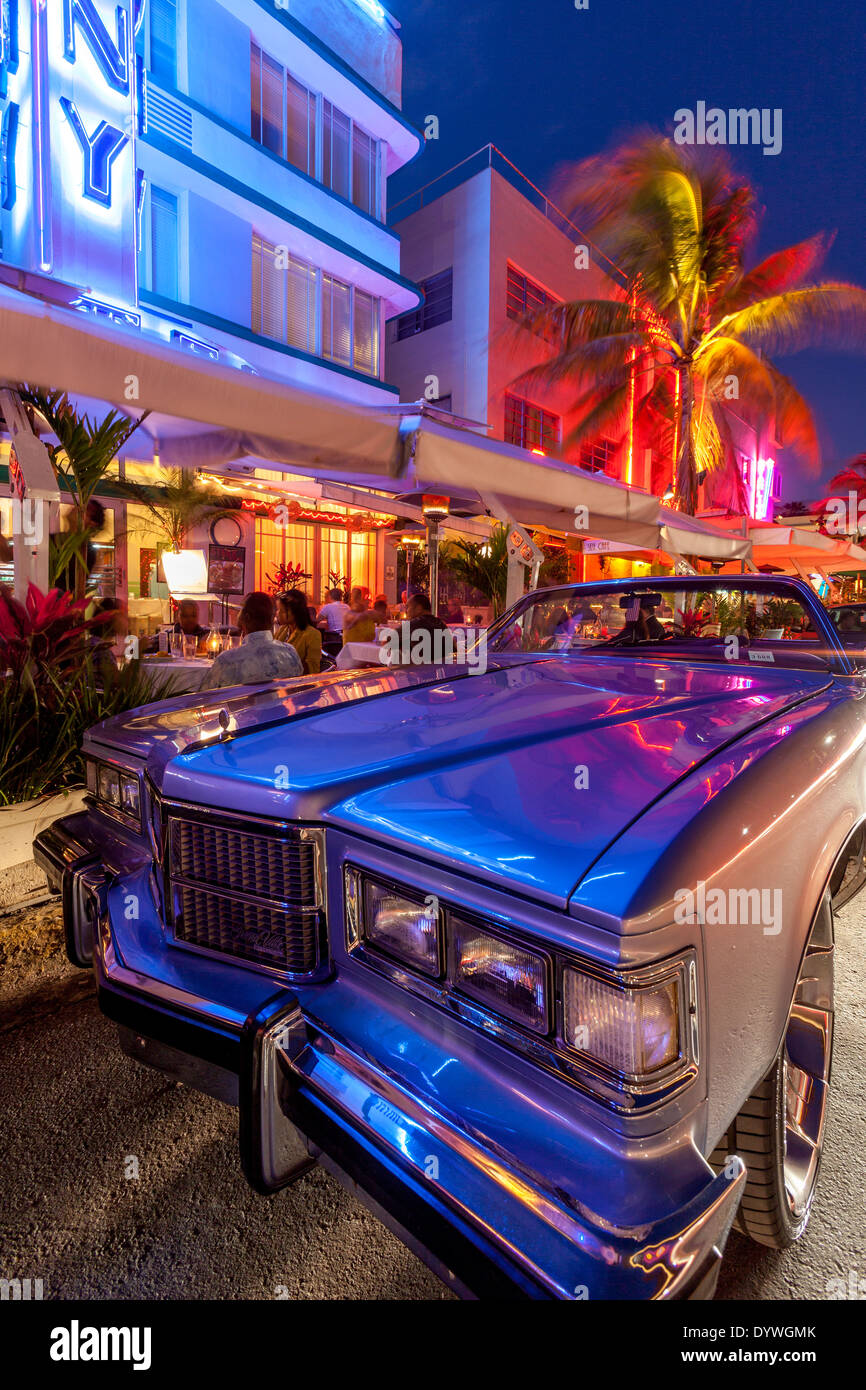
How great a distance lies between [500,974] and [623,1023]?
8.8 inches

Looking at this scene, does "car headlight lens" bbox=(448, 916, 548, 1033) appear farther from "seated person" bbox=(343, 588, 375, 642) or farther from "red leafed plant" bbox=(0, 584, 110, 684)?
"seated person" bbox=(343, 588, 375, 642)

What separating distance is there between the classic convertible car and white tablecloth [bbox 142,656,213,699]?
2755 millimetres

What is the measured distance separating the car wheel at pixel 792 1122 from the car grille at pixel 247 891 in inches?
35.9

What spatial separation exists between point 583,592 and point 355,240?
14.7 m

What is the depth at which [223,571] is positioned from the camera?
35.1 ft

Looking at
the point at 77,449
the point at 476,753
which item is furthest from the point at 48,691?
the point at 476,753

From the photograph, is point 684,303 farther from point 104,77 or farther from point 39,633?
point 39,633

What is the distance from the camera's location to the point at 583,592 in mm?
3318

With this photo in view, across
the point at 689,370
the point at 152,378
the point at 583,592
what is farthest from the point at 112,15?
the point at 689,370

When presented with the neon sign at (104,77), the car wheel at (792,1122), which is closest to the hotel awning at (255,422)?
the car wheel at (792,1122)
